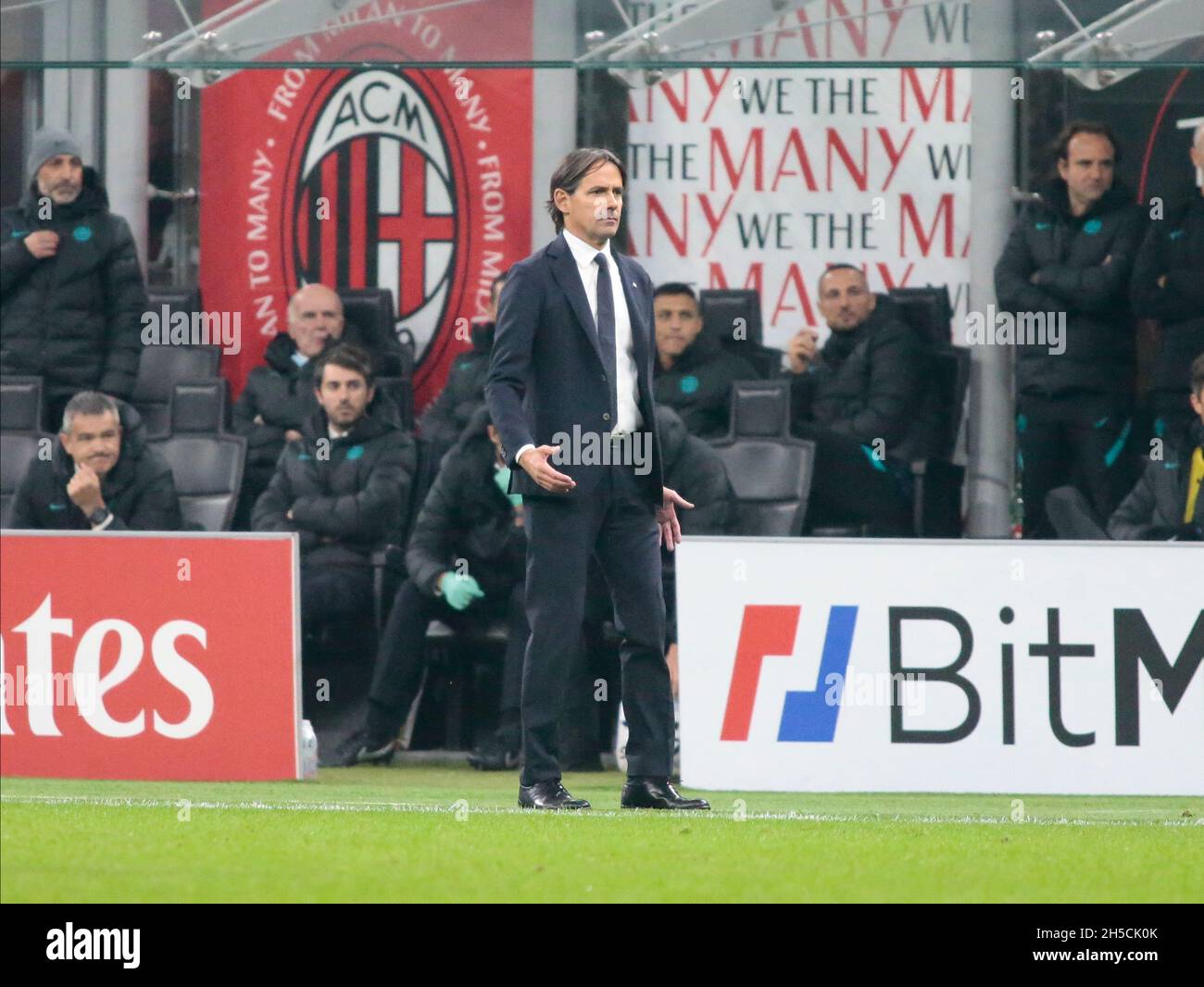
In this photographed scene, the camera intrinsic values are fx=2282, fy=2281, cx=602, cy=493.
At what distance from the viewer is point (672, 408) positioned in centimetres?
1048

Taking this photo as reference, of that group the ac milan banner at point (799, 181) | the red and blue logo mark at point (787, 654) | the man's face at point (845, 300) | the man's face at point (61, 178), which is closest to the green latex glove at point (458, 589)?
the red and blue logo mark at point (787, 654)

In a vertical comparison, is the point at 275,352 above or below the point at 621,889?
above

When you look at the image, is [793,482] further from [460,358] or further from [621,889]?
[621,889]

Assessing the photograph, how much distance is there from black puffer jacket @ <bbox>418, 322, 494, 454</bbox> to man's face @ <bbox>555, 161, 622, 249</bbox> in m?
4.06

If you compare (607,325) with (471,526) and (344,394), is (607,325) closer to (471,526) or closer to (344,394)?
(471,526)

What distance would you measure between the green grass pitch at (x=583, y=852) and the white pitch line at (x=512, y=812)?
0.04 ft

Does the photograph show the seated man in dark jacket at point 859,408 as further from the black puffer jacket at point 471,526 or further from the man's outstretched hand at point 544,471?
the man's outstretched hand at point 544,471

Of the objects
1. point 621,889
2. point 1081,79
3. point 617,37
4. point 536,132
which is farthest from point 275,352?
point 621,889

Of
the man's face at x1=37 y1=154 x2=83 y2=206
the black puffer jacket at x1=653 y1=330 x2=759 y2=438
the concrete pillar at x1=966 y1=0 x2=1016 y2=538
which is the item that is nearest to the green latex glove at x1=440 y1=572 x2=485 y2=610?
the black puffer jacket at x1=653 y1=330 x2=759 y2=438

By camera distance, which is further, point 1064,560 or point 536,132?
point 536,132

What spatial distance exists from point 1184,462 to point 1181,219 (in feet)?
4.75

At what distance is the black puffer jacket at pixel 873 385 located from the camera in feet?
34.9

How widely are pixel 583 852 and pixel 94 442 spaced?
5045 mm

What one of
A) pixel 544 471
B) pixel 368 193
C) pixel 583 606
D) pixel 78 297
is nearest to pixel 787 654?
pixel 583 606
